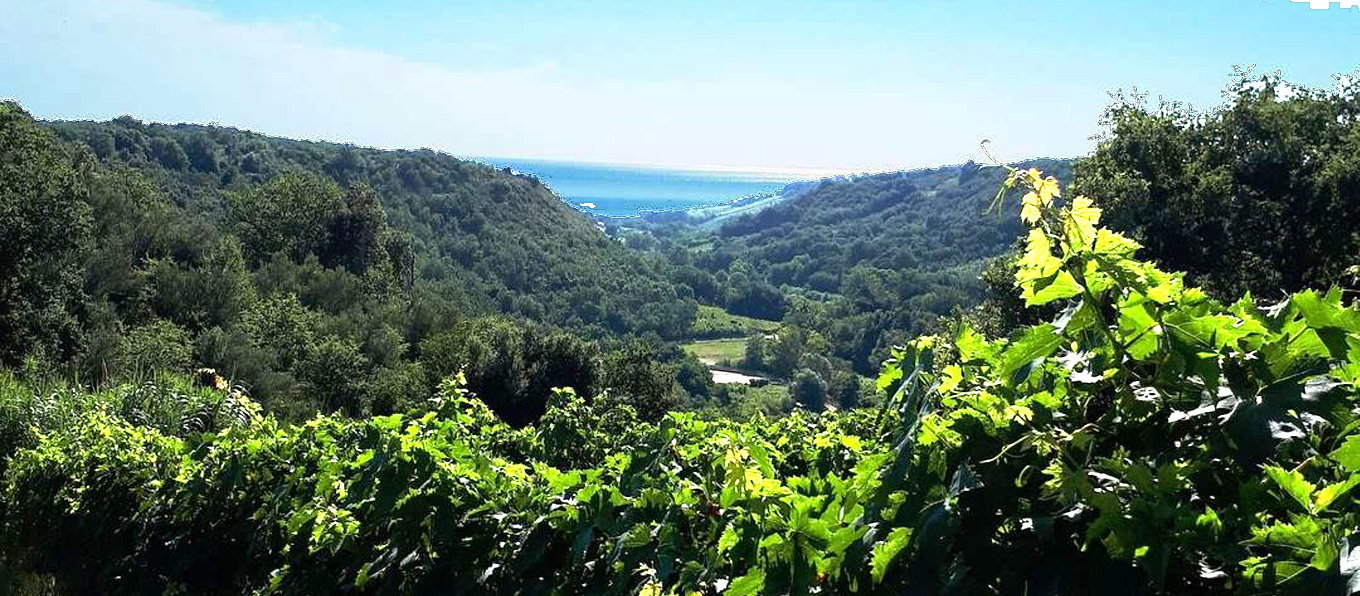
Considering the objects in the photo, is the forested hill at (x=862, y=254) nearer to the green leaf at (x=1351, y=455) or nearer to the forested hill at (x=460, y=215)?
the forested hill at (x=460, y=215)

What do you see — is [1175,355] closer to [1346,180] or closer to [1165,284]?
[1165,284]

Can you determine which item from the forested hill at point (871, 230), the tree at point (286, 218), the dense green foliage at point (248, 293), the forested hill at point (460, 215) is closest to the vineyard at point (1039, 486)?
the dense green foliage at point (248, 293)

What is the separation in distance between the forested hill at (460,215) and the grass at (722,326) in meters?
2.30

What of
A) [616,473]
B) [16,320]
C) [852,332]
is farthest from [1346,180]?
[852,332]

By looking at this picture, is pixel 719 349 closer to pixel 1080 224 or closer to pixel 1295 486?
pixel 1080 224

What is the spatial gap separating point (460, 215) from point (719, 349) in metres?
27.2

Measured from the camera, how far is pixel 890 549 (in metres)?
1.49

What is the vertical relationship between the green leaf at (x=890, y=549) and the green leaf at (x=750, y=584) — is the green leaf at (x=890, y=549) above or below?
above

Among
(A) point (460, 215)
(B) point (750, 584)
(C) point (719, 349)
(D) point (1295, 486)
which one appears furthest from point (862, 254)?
(D) point (1295, 486)

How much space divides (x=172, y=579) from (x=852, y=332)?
88.1 m

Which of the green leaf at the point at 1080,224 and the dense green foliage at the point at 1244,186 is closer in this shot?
the green leaf at the point at 1080,224

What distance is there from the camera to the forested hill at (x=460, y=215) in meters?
71.4

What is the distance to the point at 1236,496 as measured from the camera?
136 centimetres

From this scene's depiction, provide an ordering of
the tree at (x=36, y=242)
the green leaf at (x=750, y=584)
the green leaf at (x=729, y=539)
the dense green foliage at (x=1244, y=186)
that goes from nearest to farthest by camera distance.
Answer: the green leaf at (x=750, y=584), the green leaf at (x=729, y=539), the dense green foliage at (x=1244, y=186), the tree at (x=36, y=242)
